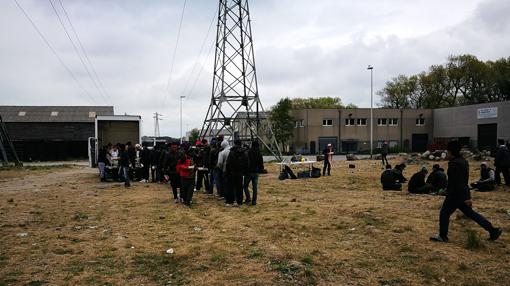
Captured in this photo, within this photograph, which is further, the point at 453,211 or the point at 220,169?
the point at 220,169

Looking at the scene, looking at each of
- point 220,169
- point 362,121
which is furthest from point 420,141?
point 220,169

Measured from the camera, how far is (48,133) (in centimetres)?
4906

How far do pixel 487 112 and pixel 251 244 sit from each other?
50337 mm

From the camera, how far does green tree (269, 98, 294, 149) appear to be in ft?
190

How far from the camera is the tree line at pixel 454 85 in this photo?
64062 millimetres

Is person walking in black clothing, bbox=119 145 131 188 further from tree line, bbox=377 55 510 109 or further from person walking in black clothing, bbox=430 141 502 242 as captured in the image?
tree line, bbox=377 55 510 109

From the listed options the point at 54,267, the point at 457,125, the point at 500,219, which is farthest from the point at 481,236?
the point at 457,125

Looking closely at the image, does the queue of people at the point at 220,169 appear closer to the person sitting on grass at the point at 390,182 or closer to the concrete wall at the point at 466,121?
the person sitting on grass at the point at 390,182

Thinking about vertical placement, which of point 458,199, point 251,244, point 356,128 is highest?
point 356,128

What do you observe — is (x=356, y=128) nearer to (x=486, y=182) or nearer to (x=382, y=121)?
(x=382, y=121)

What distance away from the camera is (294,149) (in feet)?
194

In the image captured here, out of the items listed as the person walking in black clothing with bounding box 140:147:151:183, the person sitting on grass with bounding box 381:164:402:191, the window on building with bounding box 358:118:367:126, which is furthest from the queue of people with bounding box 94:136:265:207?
the window on building with bounding box 358:118:367:126

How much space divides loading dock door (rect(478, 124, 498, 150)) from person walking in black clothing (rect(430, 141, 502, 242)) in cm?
4678

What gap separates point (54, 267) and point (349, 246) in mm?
4648
